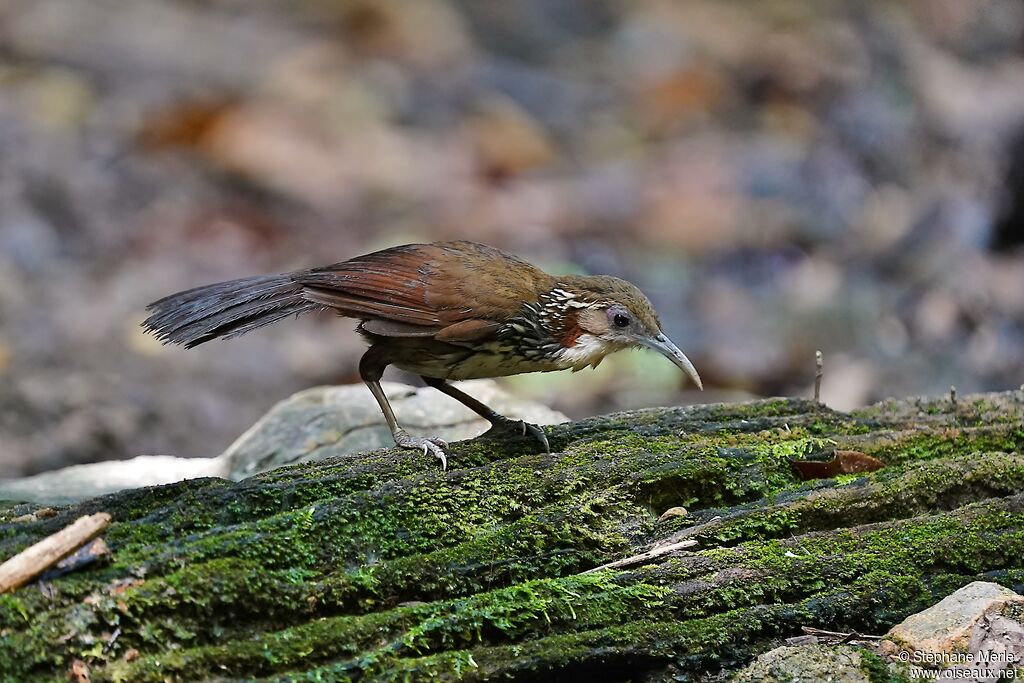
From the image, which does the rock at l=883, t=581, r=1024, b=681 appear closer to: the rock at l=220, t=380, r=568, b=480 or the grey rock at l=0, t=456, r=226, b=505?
the rock at l=220, t=380, r=568, b=480

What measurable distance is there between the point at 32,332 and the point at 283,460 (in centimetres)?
322

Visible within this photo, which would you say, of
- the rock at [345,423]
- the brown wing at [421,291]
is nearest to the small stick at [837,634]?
the brown wing at [421,291]

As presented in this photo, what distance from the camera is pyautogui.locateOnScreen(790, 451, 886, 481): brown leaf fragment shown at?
3514 millimetres

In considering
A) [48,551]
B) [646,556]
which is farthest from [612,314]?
[48,551]

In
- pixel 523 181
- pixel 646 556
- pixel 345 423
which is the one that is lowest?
pixel 646 556

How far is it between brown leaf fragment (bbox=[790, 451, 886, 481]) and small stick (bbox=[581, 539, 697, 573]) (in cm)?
64

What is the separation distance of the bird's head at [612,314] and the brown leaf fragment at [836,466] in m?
0.54

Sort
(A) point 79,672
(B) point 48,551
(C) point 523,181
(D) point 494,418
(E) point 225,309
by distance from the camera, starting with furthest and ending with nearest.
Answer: (C) point 523,181 → (D) point 494,418 → (E) point 225,309 → (B) point 48,551 → (A) point 79,672

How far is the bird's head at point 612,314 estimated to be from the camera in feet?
12.7

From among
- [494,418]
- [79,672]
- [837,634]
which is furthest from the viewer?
[494,418]

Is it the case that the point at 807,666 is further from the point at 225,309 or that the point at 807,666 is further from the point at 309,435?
the point at 309,435

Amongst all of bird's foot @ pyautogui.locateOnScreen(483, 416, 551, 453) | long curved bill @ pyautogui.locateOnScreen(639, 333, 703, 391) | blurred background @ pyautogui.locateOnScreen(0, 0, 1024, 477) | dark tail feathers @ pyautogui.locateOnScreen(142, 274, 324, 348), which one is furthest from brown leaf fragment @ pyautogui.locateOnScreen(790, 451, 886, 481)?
blurred background @ pyautogui.locateOnScreen(0, 0, 1024, 477)

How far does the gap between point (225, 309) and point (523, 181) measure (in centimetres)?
544

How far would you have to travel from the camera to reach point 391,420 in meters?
3.87
